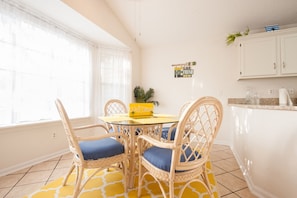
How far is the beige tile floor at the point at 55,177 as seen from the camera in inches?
58.7

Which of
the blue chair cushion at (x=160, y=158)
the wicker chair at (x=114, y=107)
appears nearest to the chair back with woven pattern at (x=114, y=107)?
the wicker chair at (x=114, y=107)

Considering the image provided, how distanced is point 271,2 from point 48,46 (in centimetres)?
384

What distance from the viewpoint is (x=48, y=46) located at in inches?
95.0

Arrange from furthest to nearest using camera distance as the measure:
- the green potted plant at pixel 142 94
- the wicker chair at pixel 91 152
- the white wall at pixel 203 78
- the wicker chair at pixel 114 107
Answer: the green potted plant at pixel 142 94 < the white wall at pixel 203 78 < the wicker chair at pixel 114 107 < the wicker chair at pixel 91 152

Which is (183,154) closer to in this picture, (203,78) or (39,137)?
(39,137)

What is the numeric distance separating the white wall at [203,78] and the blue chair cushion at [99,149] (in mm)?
2536

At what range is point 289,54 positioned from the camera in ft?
8.07

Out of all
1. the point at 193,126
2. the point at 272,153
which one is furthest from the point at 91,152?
the point at 272,153

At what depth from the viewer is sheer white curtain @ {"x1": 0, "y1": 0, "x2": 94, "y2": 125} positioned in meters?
1.89

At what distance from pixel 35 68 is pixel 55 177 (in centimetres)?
164

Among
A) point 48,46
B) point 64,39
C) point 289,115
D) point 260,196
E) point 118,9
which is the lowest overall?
point 260,196

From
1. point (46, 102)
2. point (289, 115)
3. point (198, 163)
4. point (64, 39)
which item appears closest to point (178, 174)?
point (198, 163)

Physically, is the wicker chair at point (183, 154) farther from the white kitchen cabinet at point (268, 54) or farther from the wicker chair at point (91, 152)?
the white kitchen cabinet at point (268, 54)

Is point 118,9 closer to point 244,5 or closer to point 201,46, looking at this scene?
point 201,46
